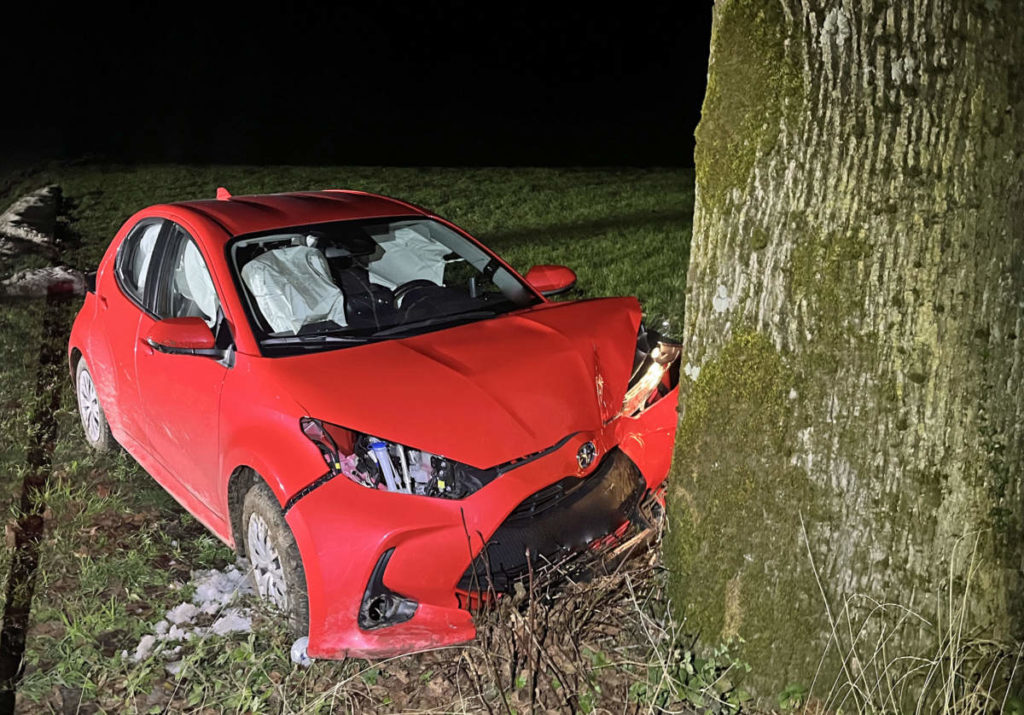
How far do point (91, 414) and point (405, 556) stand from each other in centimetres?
303

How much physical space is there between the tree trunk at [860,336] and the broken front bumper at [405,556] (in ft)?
2.16

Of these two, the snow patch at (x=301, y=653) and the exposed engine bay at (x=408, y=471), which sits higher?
the exposed engine bay at (x=408, y=471)

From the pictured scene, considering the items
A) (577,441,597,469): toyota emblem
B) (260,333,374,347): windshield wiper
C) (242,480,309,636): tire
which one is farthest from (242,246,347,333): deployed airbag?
(577,441,597,469): toyota emblem

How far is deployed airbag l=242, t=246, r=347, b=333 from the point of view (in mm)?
4332

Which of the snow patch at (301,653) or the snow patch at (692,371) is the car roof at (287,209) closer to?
the snow patch at (301,653)

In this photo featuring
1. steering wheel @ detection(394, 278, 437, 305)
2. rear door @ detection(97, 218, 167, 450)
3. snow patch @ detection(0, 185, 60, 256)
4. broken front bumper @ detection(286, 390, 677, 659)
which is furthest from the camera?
snow patch @ detection(0, 185, 60, 256)

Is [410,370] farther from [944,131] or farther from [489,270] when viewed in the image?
[944,131]

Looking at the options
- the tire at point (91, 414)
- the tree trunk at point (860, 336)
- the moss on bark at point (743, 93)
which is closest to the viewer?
the tree trunk at point (860, 336)

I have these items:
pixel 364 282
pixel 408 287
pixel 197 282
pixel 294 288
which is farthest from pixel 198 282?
pixel 408 287

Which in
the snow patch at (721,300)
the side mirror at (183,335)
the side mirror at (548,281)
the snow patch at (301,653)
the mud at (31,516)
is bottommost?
the mud at (31,516)

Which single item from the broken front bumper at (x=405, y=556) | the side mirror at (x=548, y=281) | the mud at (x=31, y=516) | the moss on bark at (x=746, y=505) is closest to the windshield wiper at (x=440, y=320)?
the side mirror at (x=548, y=281)

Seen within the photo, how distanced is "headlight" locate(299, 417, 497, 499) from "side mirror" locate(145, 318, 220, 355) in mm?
773

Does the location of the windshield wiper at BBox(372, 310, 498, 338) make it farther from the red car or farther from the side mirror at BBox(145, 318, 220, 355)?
the side mirror at BBox(145, 318, 220, 355)

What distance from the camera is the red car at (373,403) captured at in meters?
3.36
